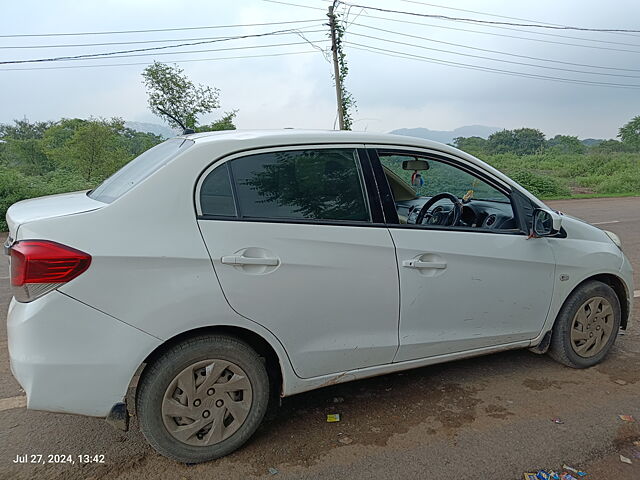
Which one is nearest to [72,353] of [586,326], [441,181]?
[441,181]

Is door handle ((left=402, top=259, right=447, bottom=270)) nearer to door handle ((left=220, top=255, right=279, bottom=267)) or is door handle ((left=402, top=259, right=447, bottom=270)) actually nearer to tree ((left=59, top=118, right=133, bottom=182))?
door handle ((left=220, top=255, right=279, bottom=267))

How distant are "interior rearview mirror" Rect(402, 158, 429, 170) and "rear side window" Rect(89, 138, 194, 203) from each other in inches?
56.8

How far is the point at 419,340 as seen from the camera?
2.87 m

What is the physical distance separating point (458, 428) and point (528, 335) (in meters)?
0.94

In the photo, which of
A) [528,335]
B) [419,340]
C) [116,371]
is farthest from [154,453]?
[528,335]

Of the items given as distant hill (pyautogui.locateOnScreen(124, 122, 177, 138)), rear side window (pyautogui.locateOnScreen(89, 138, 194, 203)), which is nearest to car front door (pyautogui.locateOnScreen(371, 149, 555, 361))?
rear side window (pyautogui.locateOnScreen(89, 138, 194, 203))

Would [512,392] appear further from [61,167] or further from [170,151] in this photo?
[61,167]

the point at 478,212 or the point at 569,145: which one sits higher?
the point at 569,145

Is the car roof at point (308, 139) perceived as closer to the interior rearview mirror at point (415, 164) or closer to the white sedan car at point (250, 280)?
the white sedan car at point (250, 280)

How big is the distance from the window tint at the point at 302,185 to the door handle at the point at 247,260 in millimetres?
232

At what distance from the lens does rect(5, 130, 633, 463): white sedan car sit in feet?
7.02

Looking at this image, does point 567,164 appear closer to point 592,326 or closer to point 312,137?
point 592,326

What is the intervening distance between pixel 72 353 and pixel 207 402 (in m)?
0.69

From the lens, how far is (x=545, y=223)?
3193 millimetres
